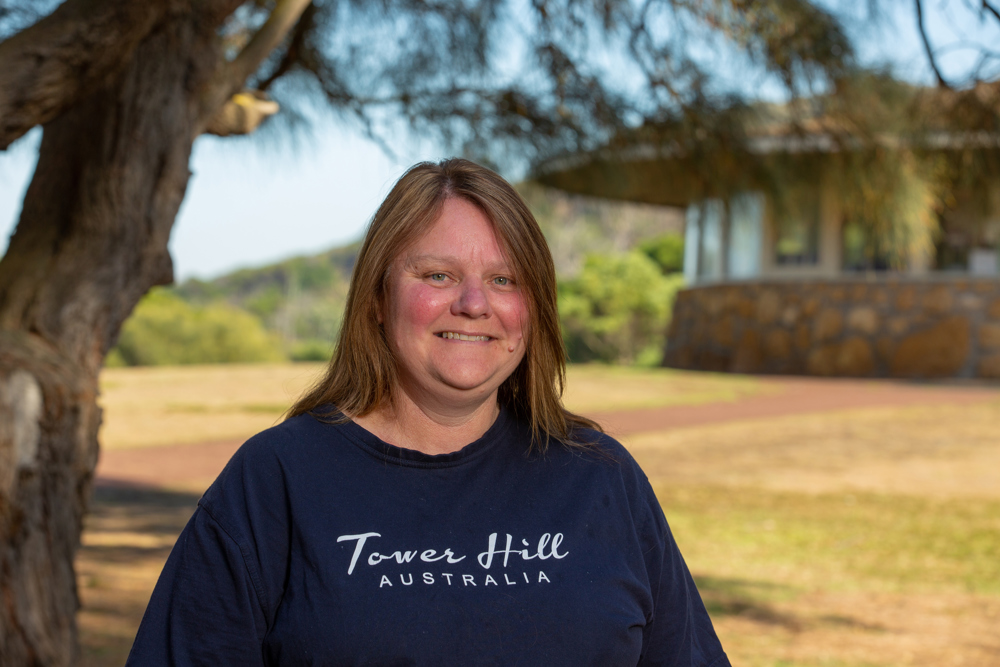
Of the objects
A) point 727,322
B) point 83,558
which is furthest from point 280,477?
point 727,322

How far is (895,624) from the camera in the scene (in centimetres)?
396

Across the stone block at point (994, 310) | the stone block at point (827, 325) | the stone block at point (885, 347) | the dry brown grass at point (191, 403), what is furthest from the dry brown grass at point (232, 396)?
the stone block at point (994, 310)

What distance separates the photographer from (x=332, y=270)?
57906 mm

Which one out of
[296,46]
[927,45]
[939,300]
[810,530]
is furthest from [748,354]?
[927,45]

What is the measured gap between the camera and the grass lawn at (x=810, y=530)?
383 cm

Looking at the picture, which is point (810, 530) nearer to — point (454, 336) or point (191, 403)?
point (454, 336)

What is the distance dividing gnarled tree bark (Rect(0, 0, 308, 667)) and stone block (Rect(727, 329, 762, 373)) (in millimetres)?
12611

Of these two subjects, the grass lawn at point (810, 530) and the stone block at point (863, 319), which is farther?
the stone block at point (863, 319)

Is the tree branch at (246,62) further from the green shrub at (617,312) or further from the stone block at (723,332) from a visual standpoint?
the green shrub at (617,312)

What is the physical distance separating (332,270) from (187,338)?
36928 mm

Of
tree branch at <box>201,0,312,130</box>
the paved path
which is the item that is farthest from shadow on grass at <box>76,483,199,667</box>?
tree branch at <box>201,0,312,130</box>

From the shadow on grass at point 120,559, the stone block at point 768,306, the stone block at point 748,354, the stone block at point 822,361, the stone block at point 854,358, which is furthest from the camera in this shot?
the stone block at point 748,354

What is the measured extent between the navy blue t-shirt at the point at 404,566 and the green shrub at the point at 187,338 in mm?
19913

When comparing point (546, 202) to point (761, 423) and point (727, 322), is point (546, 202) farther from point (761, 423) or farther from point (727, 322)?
point (727, 322)
